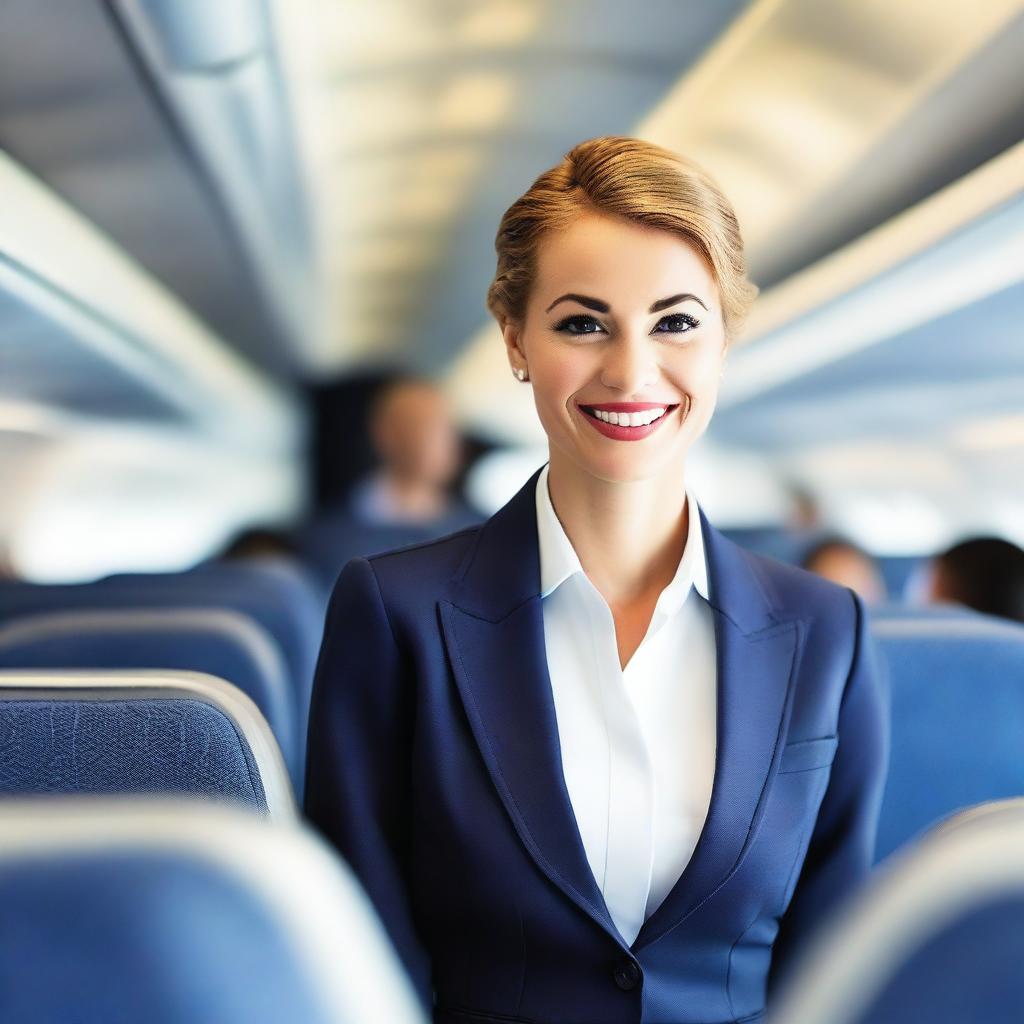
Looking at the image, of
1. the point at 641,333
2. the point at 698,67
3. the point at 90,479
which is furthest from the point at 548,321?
the point at 90,479

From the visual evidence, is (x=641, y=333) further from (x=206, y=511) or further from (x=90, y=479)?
(x=206, y=511)

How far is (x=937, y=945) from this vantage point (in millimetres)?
760

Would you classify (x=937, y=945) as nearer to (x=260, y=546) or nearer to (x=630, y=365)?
(x=630, y=365)

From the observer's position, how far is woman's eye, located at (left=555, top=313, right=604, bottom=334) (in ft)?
5.02

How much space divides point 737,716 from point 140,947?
924 millimetres

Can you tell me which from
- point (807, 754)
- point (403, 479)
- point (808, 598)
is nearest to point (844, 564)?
point (403, 479)

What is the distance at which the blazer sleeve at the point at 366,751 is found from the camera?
1535 mm

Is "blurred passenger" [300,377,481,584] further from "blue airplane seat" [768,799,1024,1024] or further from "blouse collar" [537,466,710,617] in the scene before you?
"blue airplane seat" [768,799,1024,1024]

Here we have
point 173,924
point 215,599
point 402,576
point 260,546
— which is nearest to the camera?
point 173,924

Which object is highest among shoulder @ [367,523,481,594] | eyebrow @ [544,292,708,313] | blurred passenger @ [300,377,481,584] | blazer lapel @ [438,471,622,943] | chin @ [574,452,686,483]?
eyebrow @ [544,292,708,313]

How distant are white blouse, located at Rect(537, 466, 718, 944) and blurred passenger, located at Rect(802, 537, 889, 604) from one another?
3.19 m

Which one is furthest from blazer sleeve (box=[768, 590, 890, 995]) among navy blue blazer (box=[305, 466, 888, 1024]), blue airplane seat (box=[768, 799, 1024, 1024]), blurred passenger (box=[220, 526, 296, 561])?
blurred passenger (box=[220, 526, 296, 561])

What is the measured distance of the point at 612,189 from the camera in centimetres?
149

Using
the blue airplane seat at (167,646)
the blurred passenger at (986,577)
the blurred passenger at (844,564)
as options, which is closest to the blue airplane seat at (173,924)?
the blue airplane seat at (167,646)
